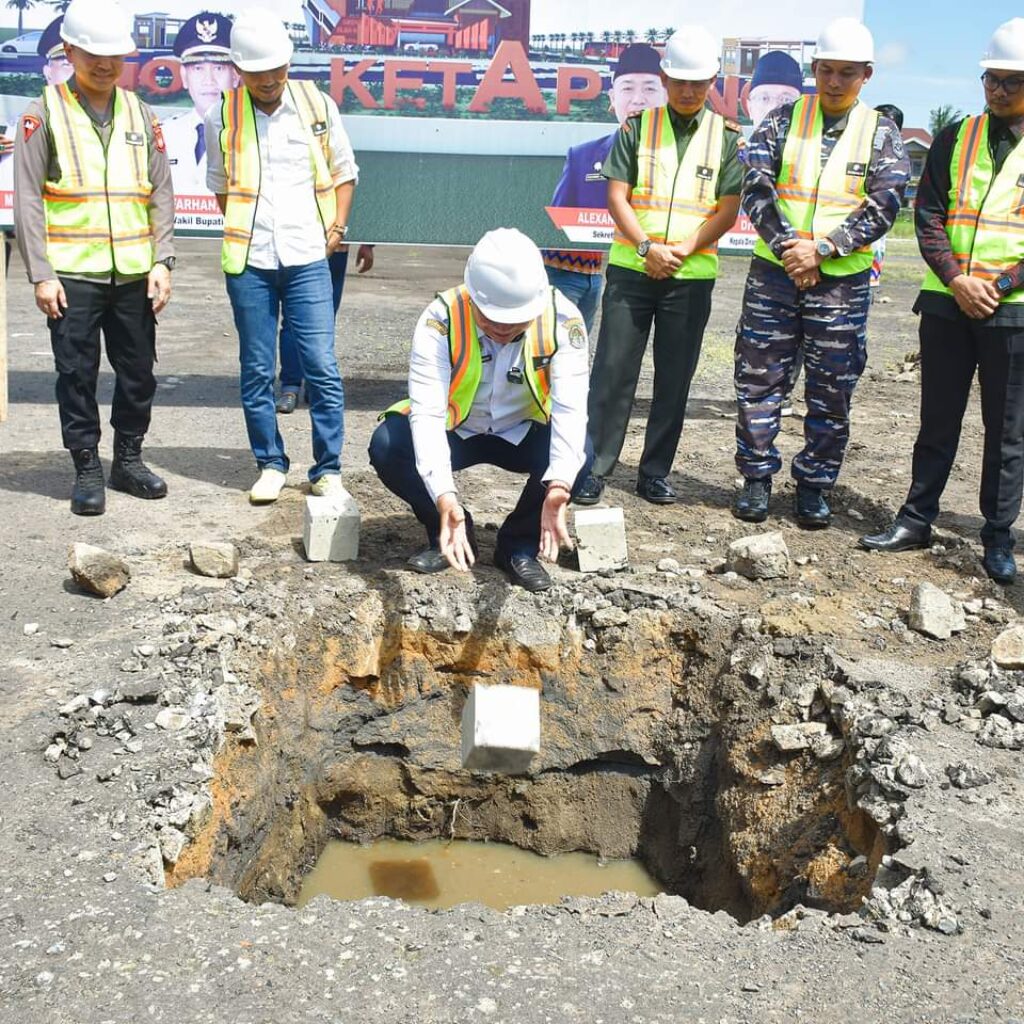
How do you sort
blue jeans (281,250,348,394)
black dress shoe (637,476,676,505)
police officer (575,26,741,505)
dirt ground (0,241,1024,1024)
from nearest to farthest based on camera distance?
dirt ground (0,241,1024,1024) → police officer (575,26,741,505) → black dress shoe (637,476,676,505) → blue jeans (281,250,348,394)

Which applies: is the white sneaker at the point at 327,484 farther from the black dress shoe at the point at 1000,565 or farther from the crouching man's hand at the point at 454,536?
the black dress shoe at the point at 1000,565

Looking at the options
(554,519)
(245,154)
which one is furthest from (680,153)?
(554,519)

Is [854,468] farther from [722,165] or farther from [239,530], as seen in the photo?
[239,530]

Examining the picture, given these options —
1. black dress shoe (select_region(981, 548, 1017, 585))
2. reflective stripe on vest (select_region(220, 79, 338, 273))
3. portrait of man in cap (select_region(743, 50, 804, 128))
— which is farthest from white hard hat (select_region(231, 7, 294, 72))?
black dress shoe (select_region(981, 548, 1017, 585))

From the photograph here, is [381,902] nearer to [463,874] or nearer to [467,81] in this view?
[463,874]

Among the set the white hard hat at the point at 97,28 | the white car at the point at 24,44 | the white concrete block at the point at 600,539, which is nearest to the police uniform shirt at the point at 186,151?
the white car at the point at 24,44

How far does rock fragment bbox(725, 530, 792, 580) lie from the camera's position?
5293 millimetres

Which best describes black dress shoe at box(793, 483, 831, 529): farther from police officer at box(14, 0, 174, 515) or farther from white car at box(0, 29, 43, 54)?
white car at box(0, 29, 43, 54)

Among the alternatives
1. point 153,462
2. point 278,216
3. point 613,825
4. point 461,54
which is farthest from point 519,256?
point 461,54

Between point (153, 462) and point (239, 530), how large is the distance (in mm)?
1341

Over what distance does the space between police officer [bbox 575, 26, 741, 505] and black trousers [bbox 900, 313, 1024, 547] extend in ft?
3.58

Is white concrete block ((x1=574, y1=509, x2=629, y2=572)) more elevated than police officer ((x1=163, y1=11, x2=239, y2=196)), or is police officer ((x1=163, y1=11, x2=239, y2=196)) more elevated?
police officer ((x1=163, y1=11, x2=239, y2=196))

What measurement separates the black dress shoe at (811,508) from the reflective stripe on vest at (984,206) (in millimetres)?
1257

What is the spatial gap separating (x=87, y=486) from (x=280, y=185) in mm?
1677
